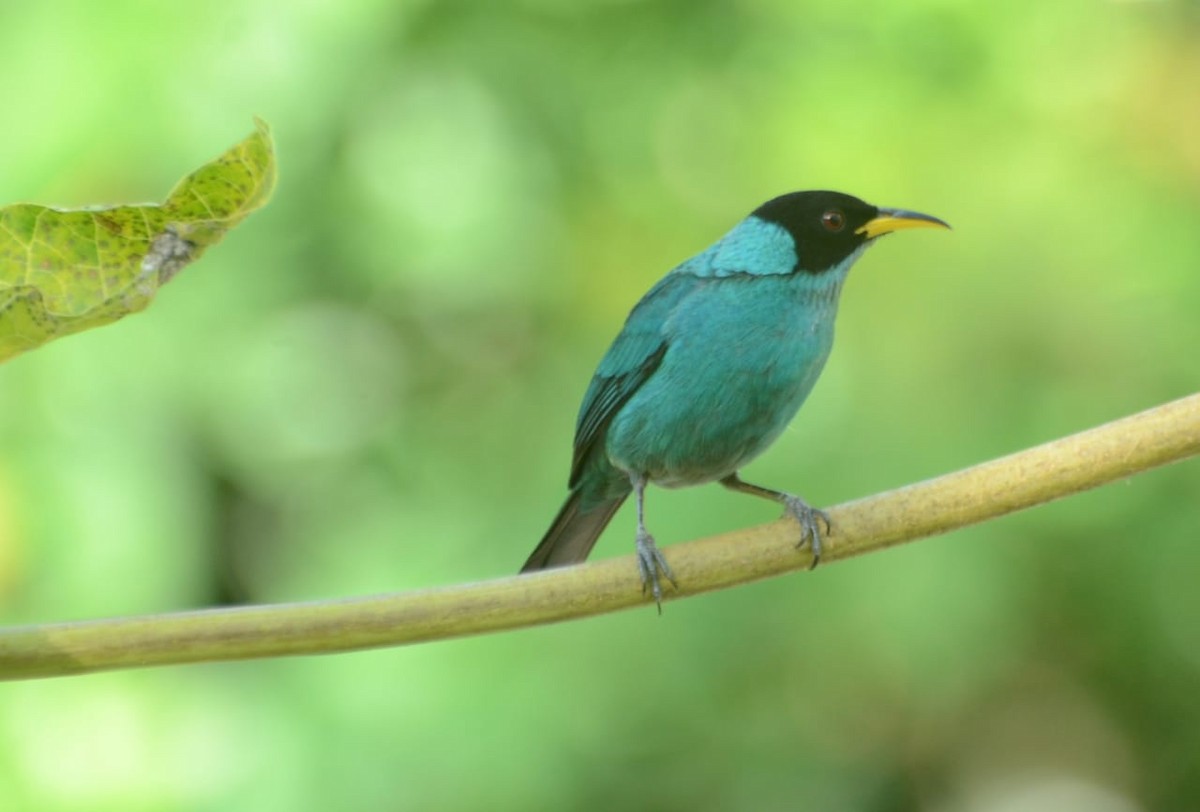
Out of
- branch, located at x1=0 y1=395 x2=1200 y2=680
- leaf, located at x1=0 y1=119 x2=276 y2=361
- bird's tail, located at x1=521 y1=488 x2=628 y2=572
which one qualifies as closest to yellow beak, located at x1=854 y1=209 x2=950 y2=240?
bird's tail, located at x1=521 y1=488 x2=628 y2=572

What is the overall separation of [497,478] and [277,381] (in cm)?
67

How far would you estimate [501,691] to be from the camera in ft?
11.5

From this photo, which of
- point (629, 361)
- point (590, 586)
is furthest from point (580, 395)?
point (590, 586)

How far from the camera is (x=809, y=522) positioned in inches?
87.4

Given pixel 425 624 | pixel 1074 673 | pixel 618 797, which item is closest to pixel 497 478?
pixel 618 797

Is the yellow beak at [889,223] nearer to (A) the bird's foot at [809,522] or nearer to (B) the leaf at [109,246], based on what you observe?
(A) the bird's foot at [809,522]

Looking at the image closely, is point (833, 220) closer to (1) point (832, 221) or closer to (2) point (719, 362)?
(1) point (832, 221)

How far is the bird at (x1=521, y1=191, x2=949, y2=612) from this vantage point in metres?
2.81

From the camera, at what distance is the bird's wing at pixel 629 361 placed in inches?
122

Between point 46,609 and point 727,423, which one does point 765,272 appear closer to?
point 727,423

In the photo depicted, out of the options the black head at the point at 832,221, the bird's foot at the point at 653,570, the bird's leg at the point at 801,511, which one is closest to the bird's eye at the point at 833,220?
the black head at the point at 832,221

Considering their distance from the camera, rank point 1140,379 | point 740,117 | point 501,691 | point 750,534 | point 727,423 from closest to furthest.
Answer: point 750,534 → point 727,423 → point 501,691 → point 1140,379 → point 740,117

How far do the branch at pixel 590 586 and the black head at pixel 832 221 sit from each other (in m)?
1.27

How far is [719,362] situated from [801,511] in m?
0.42
